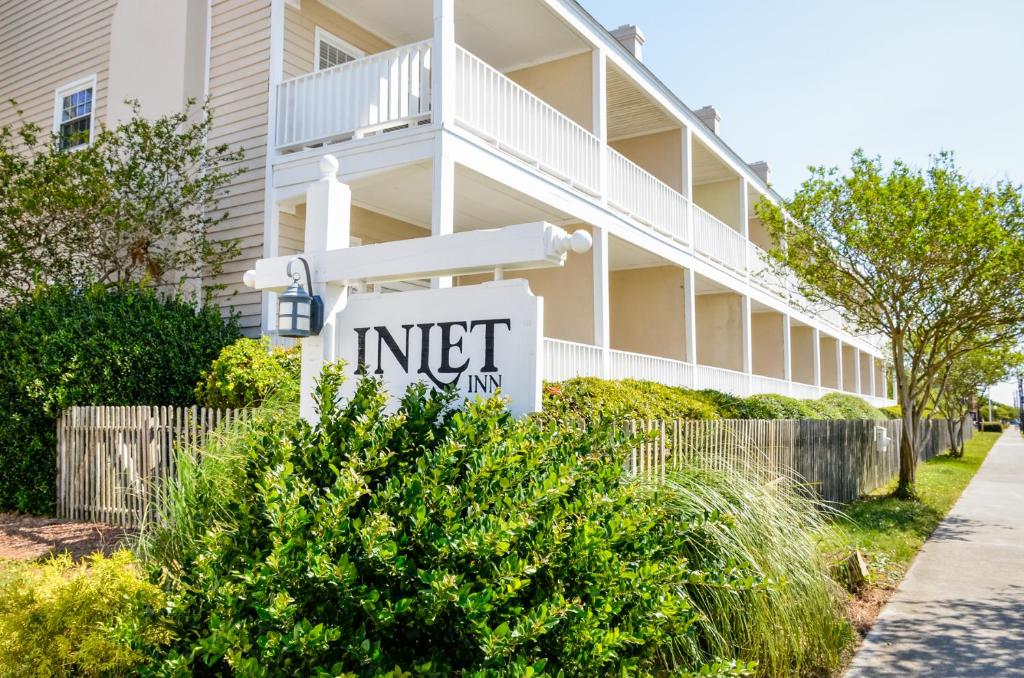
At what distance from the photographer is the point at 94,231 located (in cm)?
1145

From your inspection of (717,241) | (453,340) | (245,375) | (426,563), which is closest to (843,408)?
(717,241)

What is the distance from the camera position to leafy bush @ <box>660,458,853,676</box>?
4.28 meters

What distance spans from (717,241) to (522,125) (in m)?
8.84

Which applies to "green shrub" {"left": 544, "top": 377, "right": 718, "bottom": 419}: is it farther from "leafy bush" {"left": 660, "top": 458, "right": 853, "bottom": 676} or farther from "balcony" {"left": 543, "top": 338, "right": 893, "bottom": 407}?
"leafy bush" {"left": 660, "top": 458, "right": 853, "bottom": 676}

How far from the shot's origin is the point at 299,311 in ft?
13.7

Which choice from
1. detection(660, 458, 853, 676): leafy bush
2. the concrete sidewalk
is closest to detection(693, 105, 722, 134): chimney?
the concrete sidewalk

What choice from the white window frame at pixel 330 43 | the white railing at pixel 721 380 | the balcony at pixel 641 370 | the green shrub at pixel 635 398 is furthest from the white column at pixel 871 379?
the white window frame at pixel 330 43

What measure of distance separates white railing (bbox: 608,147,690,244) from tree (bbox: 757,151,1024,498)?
7.77 feet

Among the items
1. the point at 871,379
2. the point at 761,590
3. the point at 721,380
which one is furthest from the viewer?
the point at 871,379

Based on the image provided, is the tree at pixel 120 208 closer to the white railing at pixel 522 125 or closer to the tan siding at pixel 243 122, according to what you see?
the tan siding at pixel 243 122

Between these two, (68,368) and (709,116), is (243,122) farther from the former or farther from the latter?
(709,116)

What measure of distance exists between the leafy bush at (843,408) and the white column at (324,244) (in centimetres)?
1738

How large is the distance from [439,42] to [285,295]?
6.86m

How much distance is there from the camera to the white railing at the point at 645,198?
14.5 m
